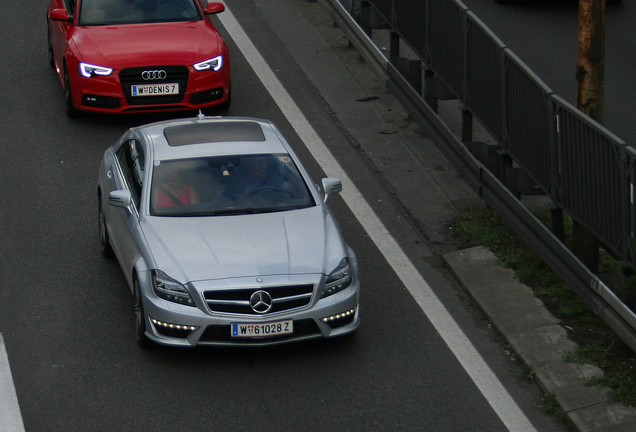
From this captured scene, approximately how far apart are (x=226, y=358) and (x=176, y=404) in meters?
0.76

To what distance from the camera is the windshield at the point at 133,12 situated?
13.9 metres

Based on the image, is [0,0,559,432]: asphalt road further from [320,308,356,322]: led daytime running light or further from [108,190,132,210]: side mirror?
[108,190,132,210]: side mirror

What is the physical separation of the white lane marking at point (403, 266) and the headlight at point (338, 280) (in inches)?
40.0

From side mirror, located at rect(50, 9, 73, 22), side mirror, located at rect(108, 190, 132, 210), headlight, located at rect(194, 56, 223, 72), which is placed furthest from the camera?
side mirror, located at rect(50, 9, 73, 22)

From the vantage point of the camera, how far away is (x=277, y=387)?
26.6 ft

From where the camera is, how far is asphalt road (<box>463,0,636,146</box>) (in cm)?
1413

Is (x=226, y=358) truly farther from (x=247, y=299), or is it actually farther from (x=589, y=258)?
(x=589, y=258)

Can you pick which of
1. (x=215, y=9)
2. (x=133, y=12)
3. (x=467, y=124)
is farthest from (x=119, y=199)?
(x=215, y=9)

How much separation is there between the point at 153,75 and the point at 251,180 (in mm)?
4276

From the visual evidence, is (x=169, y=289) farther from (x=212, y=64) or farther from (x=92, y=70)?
(x=212, y=64)

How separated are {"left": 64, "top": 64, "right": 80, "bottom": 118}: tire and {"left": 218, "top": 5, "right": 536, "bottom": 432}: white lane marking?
256cm

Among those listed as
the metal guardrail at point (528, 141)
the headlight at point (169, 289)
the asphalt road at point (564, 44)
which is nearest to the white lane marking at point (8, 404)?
the headlight at point (169, 289)

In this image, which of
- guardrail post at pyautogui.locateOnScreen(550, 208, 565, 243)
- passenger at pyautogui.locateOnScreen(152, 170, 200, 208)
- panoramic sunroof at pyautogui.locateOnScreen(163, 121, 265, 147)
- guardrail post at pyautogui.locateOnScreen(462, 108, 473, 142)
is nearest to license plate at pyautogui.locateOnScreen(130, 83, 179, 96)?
panoramic sunroof at pyautogui.locateOnScreen(163, 121, 265, 147)

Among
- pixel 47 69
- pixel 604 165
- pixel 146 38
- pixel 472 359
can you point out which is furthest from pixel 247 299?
pixel 47 69
